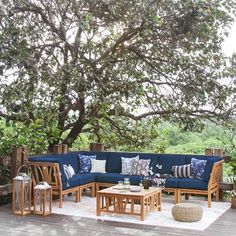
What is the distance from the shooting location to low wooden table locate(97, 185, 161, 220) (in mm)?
5870

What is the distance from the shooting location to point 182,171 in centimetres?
728

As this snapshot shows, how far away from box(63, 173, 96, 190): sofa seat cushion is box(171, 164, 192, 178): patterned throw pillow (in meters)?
1.42

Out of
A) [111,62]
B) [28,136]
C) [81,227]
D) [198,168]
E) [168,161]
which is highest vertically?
[111,62]

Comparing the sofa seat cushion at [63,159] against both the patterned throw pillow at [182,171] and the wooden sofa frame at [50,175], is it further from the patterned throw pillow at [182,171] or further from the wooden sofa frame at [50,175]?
the patterned throw pillow at [182,171]

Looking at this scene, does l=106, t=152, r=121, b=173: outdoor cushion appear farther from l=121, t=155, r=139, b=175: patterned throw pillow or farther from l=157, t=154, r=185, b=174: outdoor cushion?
l=157, t=154, r=185, b=174: outdoor cushion

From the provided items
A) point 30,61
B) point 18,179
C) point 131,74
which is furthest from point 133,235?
point 131,74

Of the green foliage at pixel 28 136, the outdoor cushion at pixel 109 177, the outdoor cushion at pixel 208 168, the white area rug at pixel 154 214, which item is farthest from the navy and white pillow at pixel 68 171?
the outdoor cushion at pixel 208 168

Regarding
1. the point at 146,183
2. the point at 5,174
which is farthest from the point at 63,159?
the point at 146,183

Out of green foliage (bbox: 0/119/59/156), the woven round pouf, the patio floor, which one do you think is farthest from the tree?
the woven round pouf

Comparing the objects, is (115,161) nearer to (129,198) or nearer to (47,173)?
(47,173)

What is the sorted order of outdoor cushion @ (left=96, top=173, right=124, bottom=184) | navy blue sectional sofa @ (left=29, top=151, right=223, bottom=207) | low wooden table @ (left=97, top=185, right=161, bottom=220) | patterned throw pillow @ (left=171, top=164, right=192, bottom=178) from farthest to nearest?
outdoor cushion @ (left=96, top=173, right=124, bottom=184) < patterned throw pillow @ (left=171, top=164, right=192, bottom=178) < navy blue sectional sofa @ (left=29, top=151, right=223, bottom=207) < low wooden table @ (left=97, top=185, right=161, bottom=220)

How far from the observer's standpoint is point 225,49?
8078 mm

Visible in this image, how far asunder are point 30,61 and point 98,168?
7.46 feet

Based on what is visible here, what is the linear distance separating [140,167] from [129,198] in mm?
1678
